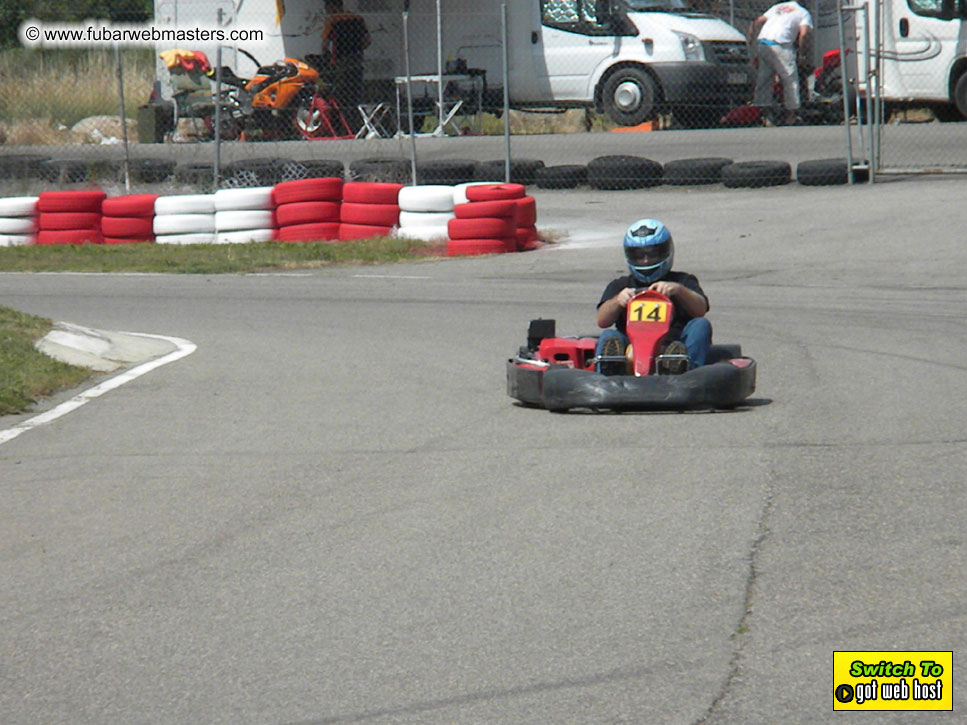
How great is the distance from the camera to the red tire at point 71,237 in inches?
680

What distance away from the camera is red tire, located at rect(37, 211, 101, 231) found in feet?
56.7

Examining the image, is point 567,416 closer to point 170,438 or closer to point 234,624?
point 170,438

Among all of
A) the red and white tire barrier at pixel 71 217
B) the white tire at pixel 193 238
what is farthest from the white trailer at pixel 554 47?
the red and white tire barrier at pixel 71 217

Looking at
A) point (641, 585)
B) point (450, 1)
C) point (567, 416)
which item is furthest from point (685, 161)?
point (641, 585)

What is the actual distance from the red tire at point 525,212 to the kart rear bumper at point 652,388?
8.42 meters

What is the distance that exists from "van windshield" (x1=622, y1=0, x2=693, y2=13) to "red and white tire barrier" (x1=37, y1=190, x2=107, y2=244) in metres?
8.19

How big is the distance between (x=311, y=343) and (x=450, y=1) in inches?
552

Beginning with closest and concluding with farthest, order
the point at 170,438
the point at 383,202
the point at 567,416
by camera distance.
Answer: the point at 170,438
the point at 567,416
the point at 383,202

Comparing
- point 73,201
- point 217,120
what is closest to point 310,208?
point 217,120

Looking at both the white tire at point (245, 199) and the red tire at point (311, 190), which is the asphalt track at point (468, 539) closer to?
the red tire at point (311, 190)

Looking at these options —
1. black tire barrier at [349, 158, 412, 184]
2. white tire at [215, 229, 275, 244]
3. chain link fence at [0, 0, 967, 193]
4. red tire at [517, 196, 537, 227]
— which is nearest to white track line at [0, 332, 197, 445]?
red tire at [517, 196, 537, 227]

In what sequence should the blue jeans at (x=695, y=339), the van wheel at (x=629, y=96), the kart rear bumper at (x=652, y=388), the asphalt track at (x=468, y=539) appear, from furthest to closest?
the van wheel at (x=629, y=96) < the blue jeans at (x=695, y=339) < the kart rear bumper at (x=652, y=388) < the asphalt track at (x=468, y=539)

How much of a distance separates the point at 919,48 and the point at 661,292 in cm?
1296

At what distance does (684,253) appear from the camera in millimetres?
15039
